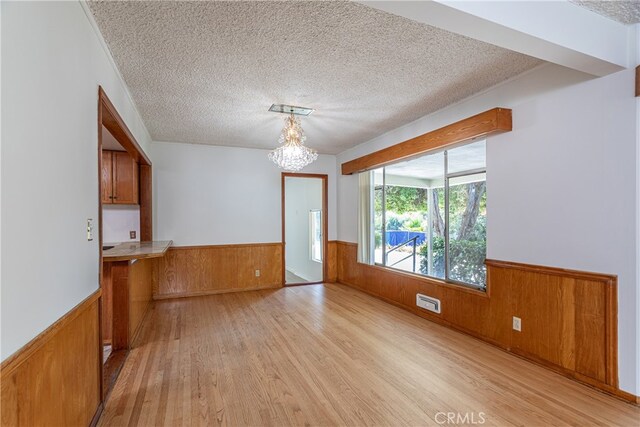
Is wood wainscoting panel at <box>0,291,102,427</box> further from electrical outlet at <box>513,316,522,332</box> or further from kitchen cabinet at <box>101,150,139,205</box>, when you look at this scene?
electrical outlet at <box>513,316,522,332</box>

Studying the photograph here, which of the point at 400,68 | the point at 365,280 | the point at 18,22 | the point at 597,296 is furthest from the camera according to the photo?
the point at 365,280

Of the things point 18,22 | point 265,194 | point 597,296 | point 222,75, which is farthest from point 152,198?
point 597,296

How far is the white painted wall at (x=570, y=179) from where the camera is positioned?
213 cm

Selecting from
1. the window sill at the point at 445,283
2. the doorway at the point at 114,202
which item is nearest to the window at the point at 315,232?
the window sill at the point at 445,283

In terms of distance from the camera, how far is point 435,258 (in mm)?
4039

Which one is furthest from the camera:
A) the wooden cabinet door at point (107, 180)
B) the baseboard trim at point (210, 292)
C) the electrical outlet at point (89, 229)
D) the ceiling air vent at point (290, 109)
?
the baseboard trim at point (210, 292)

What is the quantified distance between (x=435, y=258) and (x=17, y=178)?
13.1ft

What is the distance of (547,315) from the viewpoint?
2.58 m

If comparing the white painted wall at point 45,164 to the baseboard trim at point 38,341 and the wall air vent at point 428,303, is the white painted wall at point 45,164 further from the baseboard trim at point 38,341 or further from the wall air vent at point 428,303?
the wall air vent at point 428,303

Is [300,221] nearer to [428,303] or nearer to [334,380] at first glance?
[428,303]

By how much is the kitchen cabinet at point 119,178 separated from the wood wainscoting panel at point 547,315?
4.36m

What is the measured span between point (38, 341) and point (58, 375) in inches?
13.2

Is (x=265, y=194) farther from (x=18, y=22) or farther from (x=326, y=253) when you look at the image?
(x=18, y=22)
